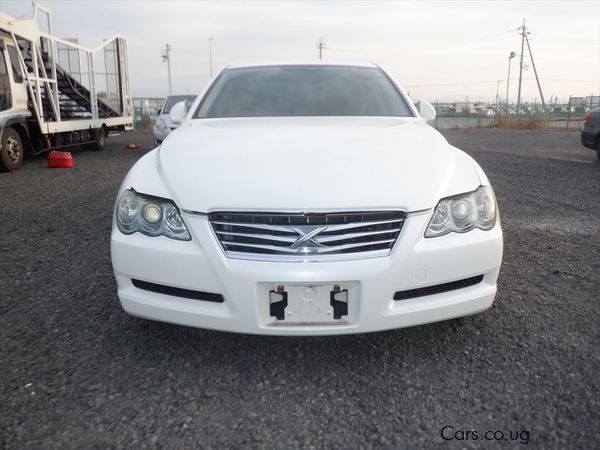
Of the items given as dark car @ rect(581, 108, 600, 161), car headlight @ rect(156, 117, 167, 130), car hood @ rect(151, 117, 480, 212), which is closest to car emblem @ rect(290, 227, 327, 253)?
car hood @ rect(151, 117, 480, 212)

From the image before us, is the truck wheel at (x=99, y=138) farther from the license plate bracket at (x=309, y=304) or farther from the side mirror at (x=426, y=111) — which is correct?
the license plate bracket at (x=309, y=304)

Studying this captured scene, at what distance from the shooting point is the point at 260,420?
1950 mm

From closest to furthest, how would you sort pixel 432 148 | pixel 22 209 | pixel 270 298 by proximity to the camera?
pixel 270 298 < pixel 432 148 < pixel 22 209

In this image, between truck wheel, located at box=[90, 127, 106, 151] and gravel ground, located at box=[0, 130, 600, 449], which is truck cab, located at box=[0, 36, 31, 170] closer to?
truck wheel, located at box=[90, 127, 106, 151]

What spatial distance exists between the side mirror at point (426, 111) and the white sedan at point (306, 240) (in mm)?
1241

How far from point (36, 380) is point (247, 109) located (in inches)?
85.0

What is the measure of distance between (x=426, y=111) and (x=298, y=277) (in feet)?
7.42

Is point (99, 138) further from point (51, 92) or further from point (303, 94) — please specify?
point (303, 94)

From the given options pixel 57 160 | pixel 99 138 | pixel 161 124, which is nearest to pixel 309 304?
pixel 57 160

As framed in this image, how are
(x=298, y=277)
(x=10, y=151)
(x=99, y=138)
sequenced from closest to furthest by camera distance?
(x=298, y=277) → (x=10, y=151) → (x=99, y=138)

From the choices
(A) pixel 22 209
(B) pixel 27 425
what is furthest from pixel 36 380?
(A) pixel 22 209

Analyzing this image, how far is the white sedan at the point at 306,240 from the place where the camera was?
202 cm

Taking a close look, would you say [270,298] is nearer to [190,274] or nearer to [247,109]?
[190,274]

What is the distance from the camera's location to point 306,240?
2029 millimetres
